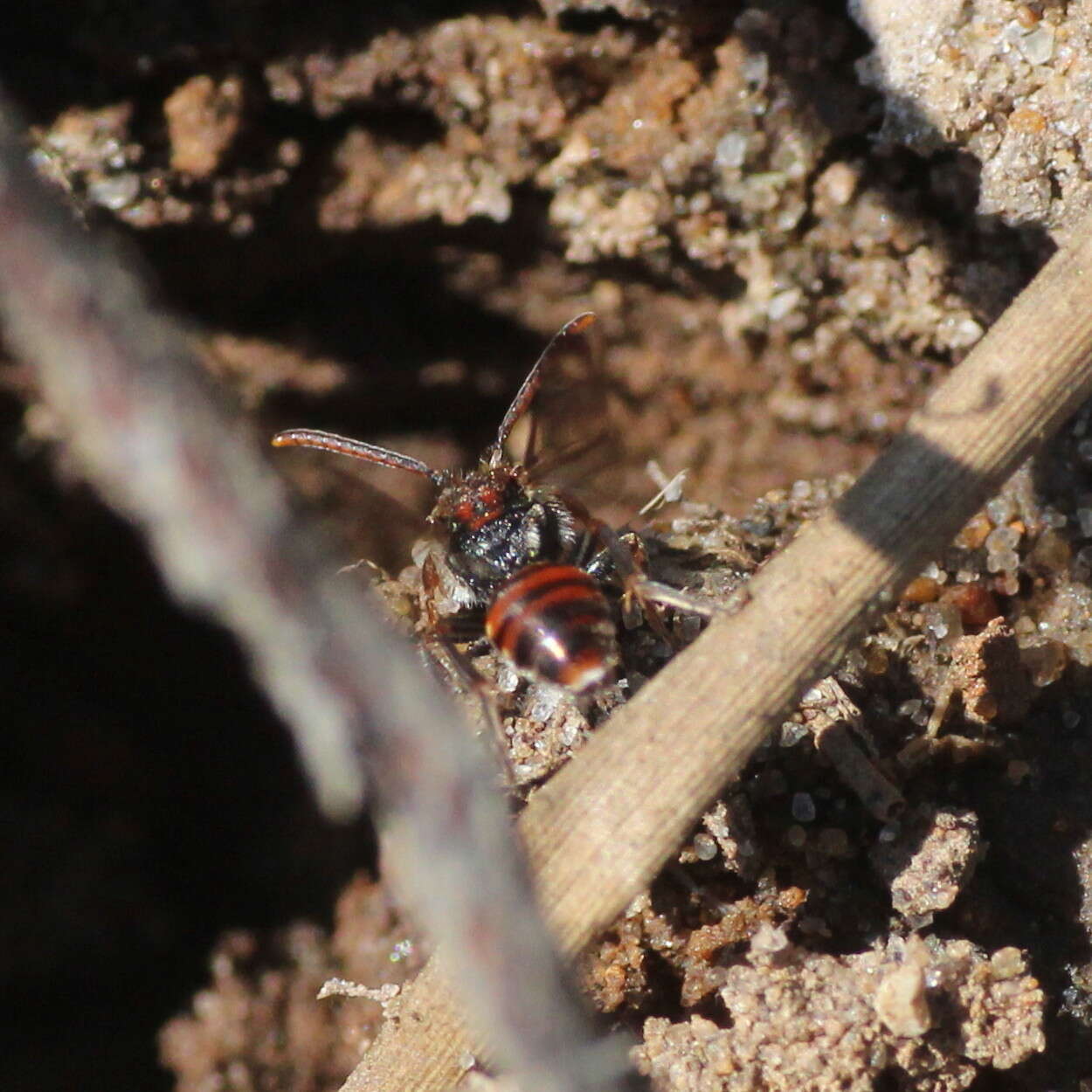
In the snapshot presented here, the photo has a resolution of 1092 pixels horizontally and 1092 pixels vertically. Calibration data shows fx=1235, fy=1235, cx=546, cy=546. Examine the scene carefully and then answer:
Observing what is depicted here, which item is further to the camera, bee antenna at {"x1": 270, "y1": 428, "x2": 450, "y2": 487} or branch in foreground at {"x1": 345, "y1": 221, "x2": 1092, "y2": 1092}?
bee antenna at {"x1": 270, "y1": 428, "x2": 450, "y2": 487}

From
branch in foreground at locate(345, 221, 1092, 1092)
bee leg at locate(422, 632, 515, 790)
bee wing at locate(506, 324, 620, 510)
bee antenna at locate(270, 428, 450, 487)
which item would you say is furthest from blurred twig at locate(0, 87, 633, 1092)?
bee wing at locate(506, 324, 620, 510)

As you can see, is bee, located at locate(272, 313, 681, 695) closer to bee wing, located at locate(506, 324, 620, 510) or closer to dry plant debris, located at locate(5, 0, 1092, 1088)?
bee wing, located at locate(506, 324, 620, 510)

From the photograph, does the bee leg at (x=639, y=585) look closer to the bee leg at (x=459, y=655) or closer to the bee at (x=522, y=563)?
the bee at (x=522, y=563)

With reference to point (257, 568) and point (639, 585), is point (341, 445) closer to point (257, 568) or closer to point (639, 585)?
point (639, 585)

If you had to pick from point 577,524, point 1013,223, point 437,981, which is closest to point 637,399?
point 577,524

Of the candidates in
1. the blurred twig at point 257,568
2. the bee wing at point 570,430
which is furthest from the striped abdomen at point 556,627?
the blurred twig at point 257,568

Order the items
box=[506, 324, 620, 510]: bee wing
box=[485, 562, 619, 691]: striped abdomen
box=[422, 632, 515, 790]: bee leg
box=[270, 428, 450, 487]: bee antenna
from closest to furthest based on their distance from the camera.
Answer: box=[485, 562, 619, 691]: striped abdomen → box=[422, 632, 515, 790]: bee leg → box=[270, 428, 450, 487]: bee antenna → box=[506, 324, 620, 510]: bee wing
